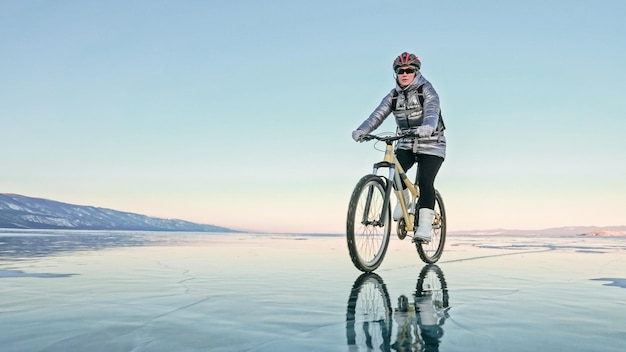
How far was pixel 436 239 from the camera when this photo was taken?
26.2 ft

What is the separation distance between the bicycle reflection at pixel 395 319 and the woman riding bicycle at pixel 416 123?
8.14 feet

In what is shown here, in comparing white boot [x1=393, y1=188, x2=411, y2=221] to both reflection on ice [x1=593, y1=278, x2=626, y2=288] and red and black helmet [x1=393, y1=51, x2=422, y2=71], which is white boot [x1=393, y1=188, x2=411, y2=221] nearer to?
red and black helmet [x1=393, y1=51, x2=422, y2=71]

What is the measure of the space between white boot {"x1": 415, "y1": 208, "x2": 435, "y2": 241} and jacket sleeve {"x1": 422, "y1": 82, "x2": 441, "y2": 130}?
130 cm

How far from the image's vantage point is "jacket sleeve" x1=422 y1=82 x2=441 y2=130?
620 centimetres

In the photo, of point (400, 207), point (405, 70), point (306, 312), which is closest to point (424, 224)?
point (400, 207)

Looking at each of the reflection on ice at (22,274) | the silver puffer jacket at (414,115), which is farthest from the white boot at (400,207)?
the reflection on ice at (22,274)

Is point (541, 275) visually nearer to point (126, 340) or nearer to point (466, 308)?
point (466, 308)

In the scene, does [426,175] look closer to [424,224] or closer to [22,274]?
[424,224]

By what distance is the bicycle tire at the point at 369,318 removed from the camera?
6.83 feet

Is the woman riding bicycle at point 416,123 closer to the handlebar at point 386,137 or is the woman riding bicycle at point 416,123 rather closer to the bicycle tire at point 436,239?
the handlebar at point 386,137

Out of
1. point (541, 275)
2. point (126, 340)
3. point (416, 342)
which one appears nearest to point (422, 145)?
point (541, 275)

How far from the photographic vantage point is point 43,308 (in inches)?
116

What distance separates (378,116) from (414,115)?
0.52 metres

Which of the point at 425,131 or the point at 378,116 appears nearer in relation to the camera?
the point at 425,131
